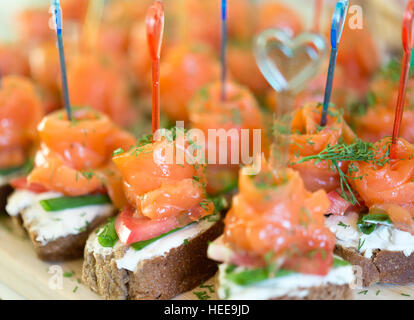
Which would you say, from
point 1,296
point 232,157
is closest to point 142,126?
point 232,157

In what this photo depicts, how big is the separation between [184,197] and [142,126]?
1.63 m

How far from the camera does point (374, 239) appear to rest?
2.15m

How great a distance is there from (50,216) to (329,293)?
1.39 metres

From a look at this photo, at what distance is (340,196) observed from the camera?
2230 millimetres

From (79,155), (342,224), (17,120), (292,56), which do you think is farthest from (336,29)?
(17,120)

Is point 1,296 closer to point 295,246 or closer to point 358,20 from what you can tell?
point 295,246

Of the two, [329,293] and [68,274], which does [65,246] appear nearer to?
[68,274]

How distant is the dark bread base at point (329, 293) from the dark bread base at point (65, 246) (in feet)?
3.48

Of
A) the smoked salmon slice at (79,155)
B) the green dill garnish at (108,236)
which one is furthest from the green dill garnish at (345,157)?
the smoked salmon slice at (79,155)

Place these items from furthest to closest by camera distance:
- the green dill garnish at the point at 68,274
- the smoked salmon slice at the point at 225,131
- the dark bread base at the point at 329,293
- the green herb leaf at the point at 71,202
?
1. the smoked salmon slice at the point at 225,131
2. the green herb leaf at the point at 71,202
3. the green dill garnish at the point at 68,274
4. the dark bread base at the point at 329,293

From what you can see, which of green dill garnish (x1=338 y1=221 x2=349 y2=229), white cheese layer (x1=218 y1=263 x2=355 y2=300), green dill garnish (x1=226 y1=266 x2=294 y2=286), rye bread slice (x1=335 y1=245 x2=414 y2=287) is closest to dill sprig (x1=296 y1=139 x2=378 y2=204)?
green dill garnish (x1=338 y1=221 x2=349 y2=229)

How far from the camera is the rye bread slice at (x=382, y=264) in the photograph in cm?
216

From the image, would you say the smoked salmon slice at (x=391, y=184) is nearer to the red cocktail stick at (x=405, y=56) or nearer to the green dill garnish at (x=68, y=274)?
the red cocktail stick at (x=405, y=56)

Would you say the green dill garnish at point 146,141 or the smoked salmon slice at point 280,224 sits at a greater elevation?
the green dill garnish at point 146,141
